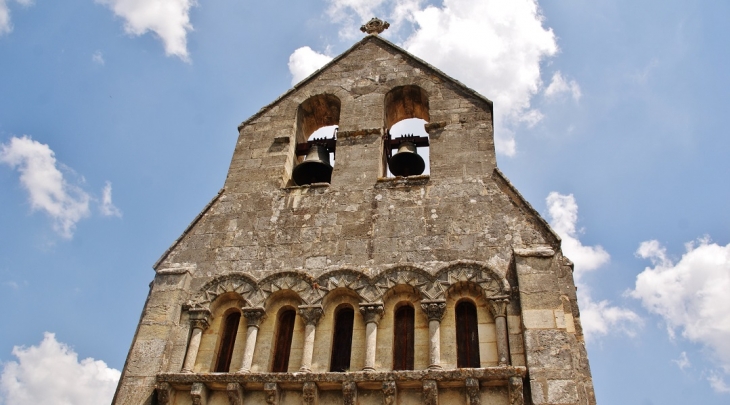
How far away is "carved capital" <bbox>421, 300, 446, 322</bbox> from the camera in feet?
30.9

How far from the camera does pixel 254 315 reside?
10.0 meters

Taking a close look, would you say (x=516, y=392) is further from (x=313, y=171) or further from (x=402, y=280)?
(x=313, y=171)

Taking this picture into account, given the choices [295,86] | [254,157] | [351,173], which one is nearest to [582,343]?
[351,173]

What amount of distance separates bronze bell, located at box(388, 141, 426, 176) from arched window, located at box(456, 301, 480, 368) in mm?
3942

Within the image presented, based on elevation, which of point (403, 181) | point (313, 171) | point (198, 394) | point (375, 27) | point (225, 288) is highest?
point (375, 27)

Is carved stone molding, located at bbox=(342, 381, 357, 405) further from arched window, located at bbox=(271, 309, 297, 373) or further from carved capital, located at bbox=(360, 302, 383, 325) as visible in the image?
arched window, located at bbox=(271, 309, 297, 373)

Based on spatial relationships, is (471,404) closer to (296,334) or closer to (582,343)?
(582,343)

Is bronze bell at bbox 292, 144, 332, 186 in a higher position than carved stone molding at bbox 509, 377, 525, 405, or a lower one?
higher

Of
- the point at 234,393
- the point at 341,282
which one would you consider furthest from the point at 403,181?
the point at 234,393

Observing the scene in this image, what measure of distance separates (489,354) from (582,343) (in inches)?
52.6

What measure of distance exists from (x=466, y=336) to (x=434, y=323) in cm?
54

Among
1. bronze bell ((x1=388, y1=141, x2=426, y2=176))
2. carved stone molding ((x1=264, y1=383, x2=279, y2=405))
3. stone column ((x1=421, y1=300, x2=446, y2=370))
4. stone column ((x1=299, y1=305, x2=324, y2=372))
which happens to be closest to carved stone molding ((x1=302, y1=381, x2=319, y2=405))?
carved stone molding ((x1=264, y1=383, x2=279, y2=405))

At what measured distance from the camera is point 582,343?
891cm

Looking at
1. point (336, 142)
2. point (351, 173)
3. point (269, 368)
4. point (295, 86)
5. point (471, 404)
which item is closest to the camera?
point (471, 404)
